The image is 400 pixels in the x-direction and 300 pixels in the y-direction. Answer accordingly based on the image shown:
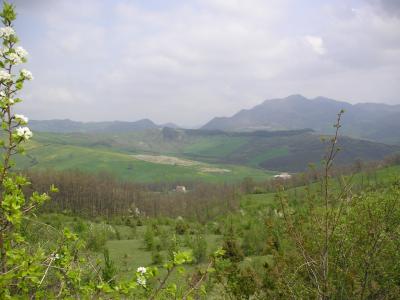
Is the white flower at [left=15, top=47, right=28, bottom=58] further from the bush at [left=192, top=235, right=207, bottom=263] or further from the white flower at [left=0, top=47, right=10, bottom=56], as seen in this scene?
the bush at [left=192, top=235, right=207, bottom=263]

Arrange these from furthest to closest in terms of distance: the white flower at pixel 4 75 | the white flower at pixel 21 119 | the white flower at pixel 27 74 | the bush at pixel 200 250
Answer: the bush at pixel 200 250, the white flower at pixel 27 74, the white flower at pixel 4 75, the white flower at pixel 21 119

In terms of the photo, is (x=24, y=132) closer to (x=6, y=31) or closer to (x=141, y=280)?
(x=6, y=31)

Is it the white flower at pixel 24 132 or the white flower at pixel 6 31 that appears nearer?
the white flower at pixel 24 132

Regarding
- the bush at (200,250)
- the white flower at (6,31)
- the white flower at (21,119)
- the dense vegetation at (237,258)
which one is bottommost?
the bush at (200,250)

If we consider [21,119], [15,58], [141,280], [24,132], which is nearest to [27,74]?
[15,58]

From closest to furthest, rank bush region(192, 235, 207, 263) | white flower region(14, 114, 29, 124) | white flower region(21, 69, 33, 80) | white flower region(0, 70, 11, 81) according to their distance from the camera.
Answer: white flower region(14, 114, 29, 124), white flower region(0, 70, 11, 81), white flower region(21, 69, 33, 80), bush region(192, 235, 207, 263)

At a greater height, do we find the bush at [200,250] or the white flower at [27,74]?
the white flower at [27,74]

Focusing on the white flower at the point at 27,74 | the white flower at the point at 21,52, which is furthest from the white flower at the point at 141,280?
the white flower at the point at 21,52

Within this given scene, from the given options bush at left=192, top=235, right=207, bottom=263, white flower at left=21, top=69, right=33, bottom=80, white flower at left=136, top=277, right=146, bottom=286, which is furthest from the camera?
bush at left=192, top=235, right=207, bottom=263

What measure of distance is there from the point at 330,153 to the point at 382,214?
132 inches

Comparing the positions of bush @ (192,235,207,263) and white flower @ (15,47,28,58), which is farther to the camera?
bush @ (192,235,207,263)

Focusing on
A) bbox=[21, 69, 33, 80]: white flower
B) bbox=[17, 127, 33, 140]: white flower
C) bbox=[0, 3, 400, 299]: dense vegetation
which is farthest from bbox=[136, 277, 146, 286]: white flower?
bbox=[21, 69, 33, 80]: white flower

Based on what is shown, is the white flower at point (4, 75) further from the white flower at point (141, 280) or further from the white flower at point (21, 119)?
the white flower at point (141, 280)

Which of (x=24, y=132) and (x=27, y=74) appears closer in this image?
(x=24, y=132)
